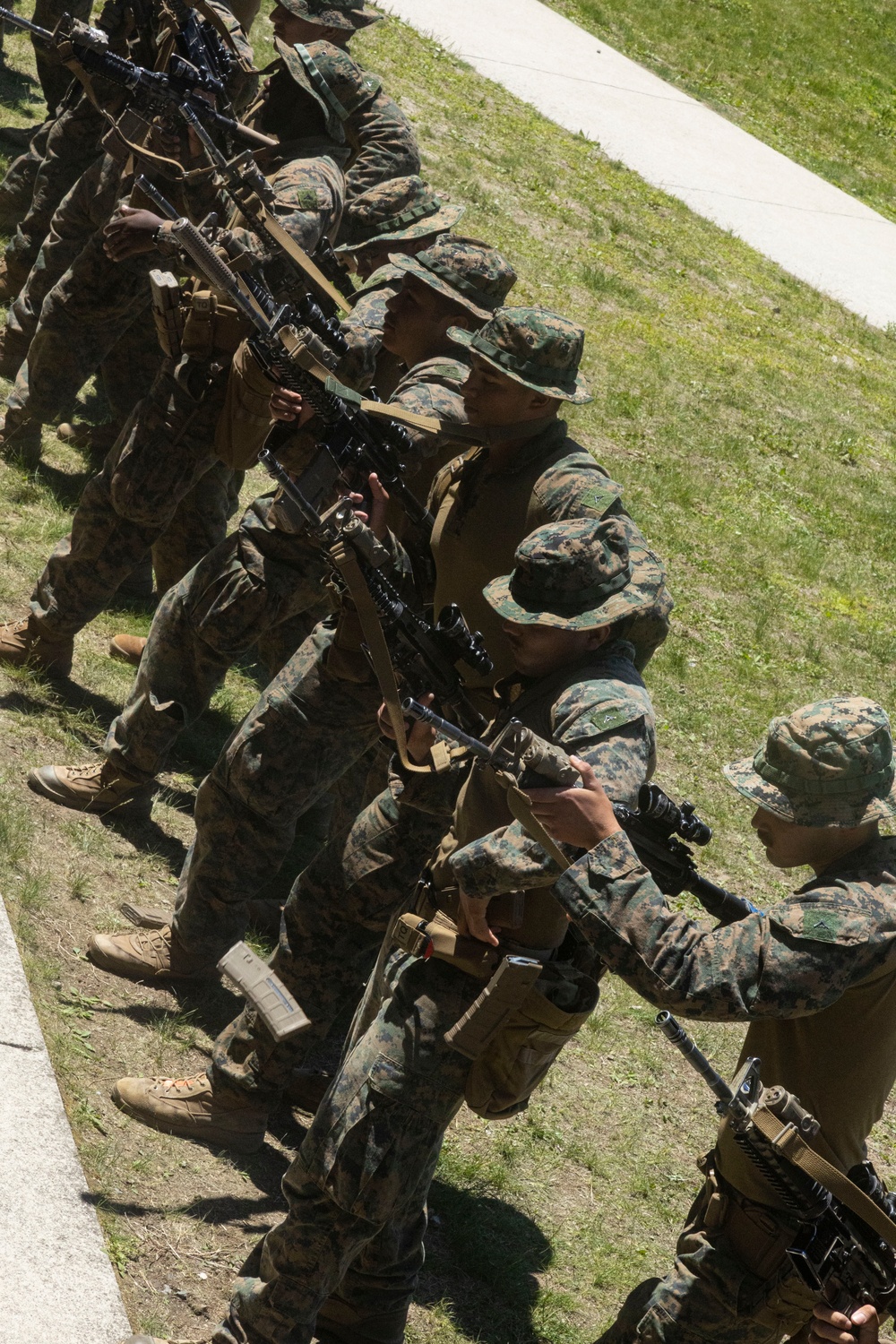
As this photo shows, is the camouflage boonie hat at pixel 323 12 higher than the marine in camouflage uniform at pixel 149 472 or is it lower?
higher

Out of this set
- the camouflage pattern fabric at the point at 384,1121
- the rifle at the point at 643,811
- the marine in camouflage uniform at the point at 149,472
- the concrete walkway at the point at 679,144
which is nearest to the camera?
the rifle at the point at 643,811

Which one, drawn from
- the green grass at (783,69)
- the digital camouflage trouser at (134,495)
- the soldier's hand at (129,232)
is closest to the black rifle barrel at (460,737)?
the digital camouflage trouser at (134,495)

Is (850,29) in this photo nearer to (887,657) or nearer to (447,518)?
(887,657)

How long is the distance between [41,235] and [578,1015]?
6444 millimetres

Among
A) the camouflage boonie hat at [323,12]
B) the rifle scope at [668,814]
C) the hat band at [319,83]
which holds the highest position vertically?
the camouflage boonie hat at [323,12]

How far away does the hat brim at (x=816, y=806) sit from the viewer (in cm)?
382

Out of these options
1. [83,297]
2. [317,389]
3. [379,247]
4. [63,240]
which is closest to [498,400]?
[317,389]

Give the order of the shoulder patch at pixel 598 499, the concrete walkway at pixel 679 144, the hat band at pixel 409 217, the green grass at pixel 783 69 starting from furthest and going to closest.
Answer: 1. the green grass at pixel 783 69
2. the concrete walkway at pixel 679 144
3. the hat band at pixel 409 217
4. the shoulder patch at pixel 598 499

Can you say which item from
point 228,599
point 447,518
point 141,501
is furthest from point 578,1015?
point 141,501

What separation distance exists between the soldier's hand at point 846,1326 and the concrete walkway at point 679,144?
13713 mm

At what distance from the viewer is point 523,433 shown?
4.75m

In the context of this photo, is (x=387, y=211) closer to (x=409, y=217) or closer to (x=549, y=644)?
(x=409, y=217)

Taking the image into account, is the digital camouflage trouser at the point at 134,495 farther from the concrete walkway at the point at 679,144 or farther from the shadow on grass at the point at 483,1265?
the concrete walkway at the point at 679,144

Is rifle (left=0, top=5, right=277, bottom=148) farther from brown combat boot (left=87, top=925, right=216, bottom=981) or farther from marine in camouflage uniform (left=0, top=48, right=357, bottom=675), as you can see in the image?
brown combat boot (left=87, top=925, right=216, bottom=981)
